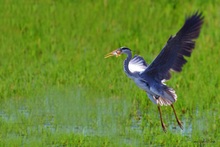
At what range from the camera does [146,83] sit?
29.2 feet

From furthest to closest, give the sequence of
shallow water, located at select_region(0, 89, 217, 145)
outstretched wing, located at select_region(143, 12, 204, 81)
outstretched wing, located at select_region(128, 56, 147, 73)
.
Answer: outstretched wing, located at select_region(128, 56, 147, 73), shallow water, located at select_region(0, 89, 217, 145), outstretched wing, located at select_region(143, 12, 204, 81)

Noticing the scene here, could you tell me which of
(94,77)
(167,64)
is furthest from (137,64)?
(94,77)

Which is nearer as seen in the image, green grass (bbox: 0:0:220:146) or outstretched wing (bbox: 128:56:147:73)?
green grass (bbox: 0:0:220:146)

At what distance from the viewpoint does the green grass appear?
888 cm

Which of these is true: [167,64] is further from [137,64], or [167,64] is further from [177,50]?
[137,64]

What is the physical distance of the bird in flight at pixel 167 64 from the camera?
843 cm

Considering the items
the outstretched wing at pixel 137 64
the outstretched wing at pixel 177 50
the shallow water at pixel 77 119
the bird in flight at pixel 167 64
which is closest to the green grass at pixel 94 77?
the shallow water at pixel 77 119

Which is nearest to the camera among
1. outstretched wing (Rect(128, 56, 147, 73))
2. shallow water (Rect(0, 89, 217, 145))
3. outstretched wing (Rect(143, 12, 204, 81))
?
outstretched wing (Rect(143, 12, 204, 81))

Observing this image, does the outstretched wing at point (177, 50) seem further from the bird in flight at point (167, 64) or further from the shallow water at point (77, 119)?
the shallow water at point (77, 119)

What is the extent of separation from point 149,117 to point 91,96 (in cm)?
117

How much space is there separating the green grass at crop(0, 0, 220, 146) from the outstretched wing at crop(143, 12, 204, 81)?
0.69 meters

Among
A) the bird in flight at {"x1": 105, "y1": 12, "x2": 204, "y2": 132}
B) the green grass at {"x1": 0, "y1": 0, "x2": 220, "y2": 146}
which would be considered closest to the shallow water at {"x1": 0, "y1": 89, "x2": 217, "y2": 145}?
the green grass at {"x1": 0, "y1": 0, "x2": 220, "y2": 146}

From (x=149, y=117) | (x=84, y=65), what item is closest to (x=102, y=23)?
(x=84, y=65)

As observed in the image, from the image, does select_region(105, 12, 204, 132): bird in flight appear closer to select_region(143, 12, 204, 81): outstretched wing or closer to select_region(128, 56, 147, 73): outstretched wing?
select_region(143, 12, 204, 81): outstretched wing
